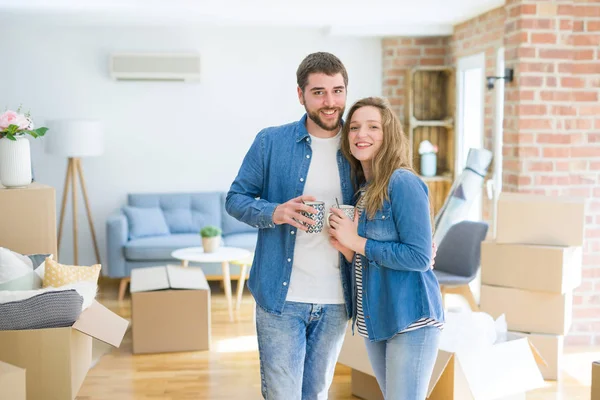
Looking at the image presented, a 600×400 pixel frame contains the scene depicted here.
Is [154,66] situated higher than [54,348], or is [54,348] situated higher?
[154,66]

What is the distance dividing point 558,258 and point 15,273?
8.72 feet

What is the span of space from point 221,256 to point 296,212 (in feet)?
11.8

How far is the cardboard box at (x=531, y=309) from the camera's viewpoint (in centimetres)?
417

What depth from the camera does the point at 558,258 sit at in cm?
404

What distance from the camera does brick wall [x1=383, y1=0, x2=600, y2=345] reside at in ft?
15.3

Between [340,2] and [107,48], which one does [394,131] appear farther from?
[107,48]

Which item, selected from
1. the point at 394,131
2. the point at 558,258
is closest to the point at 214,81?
the point at 558,258

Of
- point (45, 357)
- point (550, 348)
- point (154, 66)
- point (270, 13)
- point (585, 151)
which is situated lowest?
point (550, 348)

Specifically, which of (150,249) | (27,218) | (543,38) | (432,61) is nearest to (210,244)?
(150,249)

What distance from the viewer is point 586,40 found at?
4762 mm

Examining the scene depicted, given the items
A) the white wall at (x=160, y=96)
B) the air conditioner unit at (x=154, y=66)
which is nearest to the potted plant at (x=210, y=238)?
the white wall at (x=160, y=96)

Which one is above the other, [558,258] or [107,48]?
[107,48]

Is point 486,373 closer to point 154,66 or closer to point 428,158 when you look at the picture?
point 428,158

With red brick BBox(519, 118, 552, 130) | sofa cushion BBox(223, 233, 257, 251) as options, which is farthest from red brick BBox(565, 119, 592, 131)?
sofa cushion BBox(223, 233, 257, 251)
